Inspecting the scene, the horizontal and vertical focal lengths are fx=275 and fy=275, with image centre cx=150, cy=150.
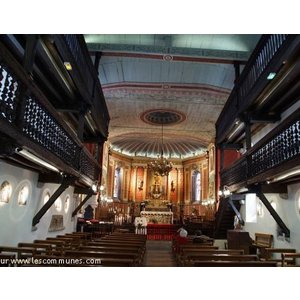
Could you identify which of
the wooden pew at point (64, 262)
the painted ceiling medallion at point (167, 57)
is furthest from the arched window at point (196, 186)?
the wooden pew at point (64, 262)

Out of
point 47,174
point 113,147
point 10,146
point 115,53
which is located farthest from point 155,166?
point 10,146

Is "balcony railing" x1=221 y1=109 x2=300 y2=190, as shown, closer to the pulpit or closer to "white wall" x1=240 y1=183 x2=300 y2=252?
"white wall" x1=240 y1=183 x2=300 y2=252

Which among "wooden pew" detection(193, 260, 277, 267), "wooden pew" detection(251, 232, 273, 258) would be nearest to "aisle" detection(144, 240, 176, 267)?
"wooden pew" detection(251, 232, 273, 258)

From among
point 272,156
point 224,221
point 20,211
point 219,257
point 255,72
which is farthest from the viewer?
point 224,221

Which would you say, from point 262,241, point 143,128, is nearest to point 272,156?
point 262,241

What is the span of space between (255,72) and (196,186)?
17.8m

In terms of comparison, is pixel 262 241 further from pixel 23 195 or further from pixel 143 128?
pixel 143 128

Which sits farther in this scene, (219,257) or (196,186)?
(196,186)

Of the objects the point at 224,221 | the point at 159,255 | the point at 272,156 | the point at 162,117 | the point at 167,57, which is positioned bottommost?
the point at 159,255

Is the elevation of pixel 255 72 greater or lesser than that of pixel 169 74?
lesser

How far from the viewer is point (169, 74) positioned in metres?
11.7

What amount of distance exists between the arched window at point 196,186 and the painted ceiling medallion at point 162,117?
9756mm

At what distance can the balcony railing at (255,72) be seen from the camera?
6352mm

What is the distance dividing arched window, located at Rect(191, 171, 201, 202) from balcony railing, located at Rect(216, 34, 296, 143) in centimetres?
1357
